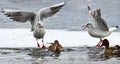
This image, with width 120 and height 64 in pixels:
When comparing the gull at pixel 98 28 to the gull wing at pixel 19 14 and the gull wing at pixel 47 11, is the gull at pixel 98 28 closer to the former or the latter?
the gull wing at pixel 47 11

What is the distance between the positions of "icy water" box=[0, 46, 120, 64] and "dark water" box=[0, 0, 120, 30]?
3.56 meters

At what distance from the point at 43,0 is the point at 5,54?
10.0m

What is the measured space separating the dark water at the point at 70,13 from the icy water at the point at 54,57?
356 cm

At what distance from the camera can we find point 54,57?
10375 millimetres

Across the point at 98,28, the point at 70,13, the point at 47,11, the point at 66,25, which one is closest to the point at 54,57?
the point at 98,28

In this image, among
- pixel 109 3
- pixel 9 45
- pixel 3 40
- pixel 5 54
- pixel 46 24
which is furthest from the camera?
pixel 109 3

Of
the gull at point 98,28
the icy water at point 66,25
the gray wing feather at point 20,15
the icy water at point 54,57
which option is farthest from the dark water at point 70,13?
the icy water at point 54,57

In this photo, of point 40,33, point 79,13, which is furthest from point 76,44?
point 79,13

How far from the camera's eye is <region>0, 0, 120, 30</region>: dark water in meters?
15.7

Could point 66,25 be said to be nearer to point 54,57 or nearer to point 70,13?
point 70,13

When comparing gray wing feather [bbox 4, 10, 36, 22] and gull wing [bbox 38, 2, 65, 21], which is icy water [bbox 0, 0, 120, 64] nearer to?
gray wing feather [bbox 4, 10, 36, 22]

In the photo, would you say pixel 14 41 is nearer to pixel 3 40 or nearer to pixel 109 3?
pixel 3 40

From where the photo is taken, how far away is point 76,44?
12.3 m

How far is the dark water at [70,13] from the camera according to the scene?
1572cm
